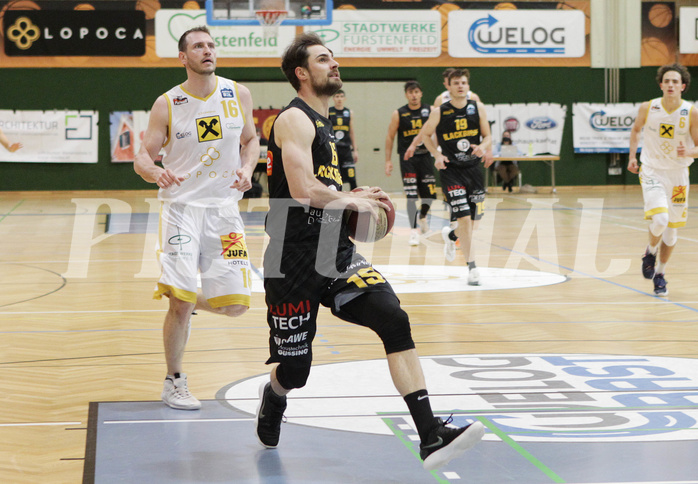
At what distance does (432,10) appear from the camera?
2322cm

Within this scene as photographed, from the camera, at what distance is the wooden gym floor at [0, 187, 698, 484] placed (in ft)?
16.1

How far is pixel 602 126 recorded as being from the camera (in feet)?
79.3

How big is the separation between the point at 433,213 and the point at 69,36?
1076cm

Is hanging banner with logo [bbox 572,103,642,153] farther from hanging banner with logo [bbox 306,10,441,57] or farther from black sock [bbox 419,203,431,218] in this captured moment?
black sock [bbox 419,203,431,218]

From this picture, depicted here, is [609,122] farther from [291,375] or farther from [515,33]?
[291,375]

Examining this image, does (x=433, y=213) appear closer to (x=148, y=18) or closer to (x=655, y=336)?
(x=148, y=18)

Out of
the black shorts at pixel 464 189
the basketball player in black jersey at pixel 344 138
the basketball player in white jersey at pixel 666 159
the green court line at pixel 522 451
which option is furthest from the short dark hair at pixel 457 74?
the green court line at pixel 522 451

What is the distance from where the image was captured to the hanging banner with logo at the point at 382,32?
23.0m

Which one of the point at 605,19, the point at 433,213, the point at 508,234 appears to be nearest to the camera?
the point at 508,234

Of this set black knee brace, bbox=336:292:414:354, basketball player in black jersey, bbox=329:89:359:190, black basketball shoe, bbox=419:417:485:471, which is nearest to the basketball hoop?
basketball player in black jersey, bbox=329:89:359:190

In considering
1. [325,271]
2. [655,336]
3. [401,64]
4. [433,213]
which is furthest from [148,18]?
[325,271]

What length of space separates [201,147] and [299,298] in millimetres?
1469

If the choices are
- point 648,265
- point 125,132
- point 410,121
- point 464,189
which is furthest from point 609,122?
point 648,265

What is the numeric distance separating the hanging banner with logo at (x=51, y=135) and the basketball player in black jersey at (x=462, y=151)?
14932mm
